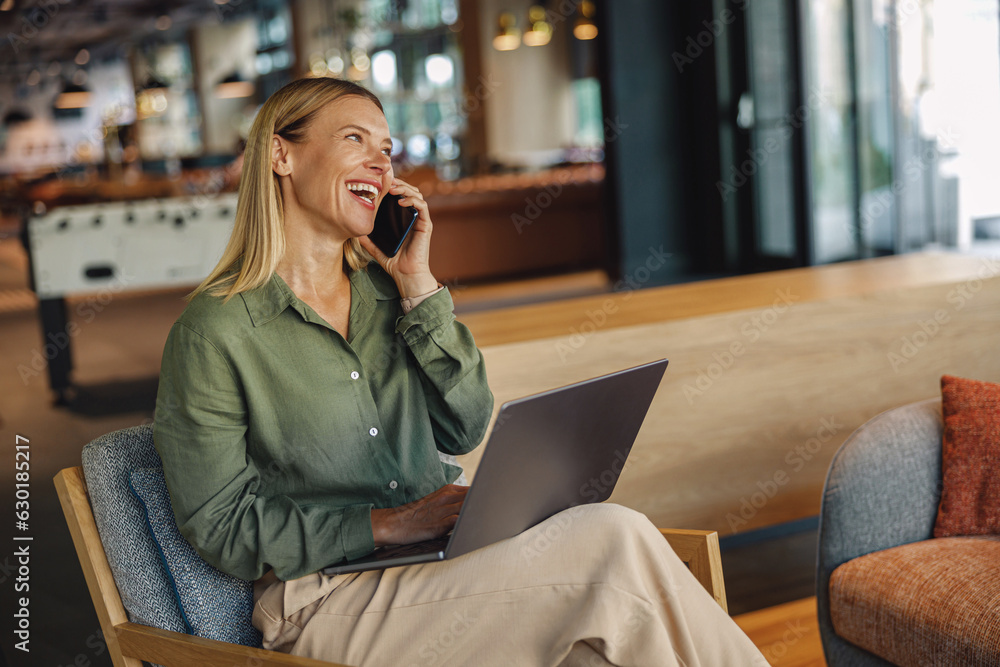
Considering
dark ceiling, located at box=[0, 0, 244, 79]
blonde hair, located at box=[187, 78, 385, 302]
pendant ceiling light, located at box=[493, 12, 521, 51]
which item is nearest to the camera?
blonde hair, located at box=[187, 78, 385, 302]

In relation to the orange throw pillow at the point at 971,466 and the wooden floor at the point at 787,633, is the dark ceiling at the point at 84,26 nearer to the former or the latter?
the wooden floor at the point at 787,633

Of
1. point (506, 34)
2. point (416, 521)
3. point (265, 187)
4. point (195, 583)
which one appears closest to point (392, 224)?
point (265, 187)

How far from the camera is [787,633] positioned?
2410mm

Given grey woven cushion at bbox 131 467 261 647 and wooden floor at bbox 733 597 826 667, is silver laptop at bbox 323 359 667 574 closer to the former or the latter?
grey woven cushion at bbox 131 467 261 647

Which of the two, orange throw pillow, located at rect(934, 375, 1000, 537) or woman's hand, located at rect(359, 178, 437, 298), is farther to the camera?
orange throw pillow, located at rect(934, 375, 1000, 537)

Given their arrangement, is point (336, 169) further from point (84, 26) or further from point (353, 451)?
point (84, 26)

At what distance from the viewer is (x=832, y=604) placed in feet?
6.24

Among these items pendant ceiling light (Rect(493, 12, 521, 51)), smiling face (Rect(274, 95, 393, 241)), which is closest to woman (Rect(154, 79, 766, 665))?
smiling face (Rect(274, 95, 393, 241))

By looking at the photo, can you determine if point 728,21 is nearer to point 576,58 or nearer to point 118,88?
point 576,58

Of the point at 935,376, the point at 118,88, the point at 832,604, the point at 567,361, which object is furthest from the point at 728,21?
the point at 118,88

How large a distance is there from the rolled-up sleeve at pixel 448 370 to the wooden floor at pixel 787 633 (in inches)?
44.2

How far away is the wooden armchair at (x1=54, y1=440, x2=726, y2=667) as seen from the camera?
4.23ft

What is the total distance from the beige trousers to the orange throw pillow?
90cm

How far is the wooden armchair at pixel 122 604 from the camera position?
129cm
